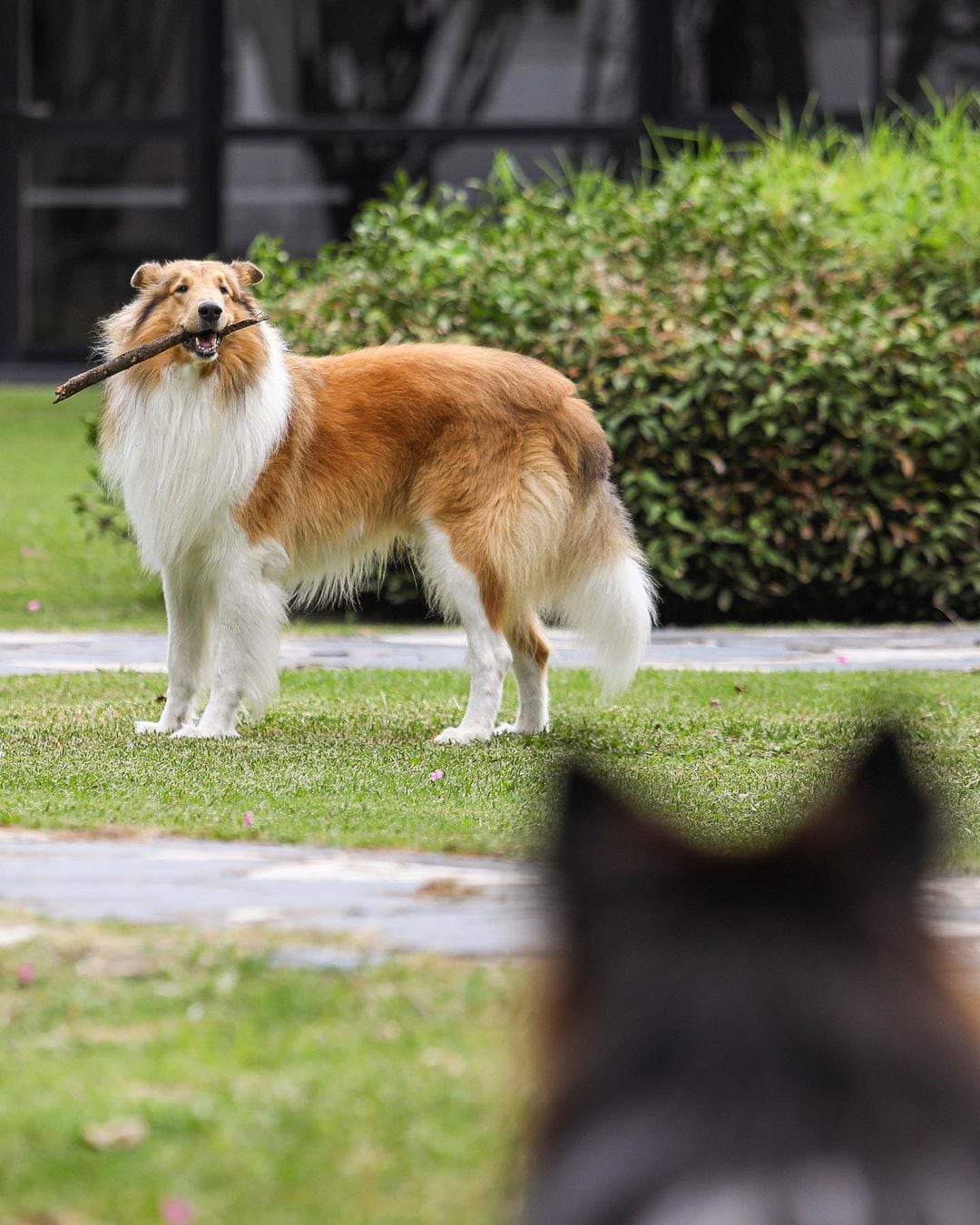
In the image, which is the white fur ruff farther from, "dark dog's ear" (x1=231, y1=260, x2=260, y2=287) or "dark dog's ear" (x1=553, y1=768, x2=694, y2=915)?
"dark dog's ear" (x1=553, y1=768, x2=694, y2=915)

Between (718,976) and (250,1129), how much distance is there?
1657mm

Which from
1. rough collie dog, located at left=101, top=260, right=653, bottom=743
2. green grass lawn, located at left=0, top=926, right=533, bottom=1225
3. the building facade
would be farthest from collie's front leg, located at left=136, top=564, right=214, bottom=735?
the building facade

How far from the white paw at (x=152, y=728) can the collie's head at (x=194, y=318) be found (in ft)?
3.83

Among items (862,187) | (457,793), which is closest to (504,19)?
(862,187)

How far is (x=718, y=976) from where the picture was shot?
3.54ft

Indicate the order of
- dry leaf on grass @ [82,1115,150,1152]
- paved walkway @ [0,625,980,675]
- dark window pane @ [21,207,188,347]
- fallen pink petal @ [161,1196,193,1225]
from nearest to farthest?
fallen pink petal @ [161,1196,193,1225] < dry leaf on grass @ [82,1115,150,1152] < paved walkway @ [0,625,980,675] < dark window pane @ [21,207,188,347]

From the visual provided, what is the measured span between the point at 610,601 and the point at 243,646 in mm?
1242

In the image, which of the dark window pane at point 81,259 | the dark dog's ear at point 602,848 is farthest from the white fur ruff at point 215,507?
the dark window pane at point 81,259

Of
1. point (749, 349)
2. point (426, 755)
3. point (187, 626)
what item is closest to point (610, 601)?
point (426, 755)

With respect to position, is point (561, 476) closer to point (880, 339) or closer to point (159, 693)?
point (159, 693)

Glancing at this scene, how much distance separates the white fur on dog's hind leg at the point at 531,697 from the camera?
6.67 metres

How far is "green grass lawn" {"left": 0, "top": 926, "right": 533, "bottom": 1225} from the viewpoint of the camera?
2428 mm

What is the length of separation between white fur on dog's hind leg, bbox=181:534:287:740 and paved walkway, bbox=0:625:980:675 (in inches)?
60.8

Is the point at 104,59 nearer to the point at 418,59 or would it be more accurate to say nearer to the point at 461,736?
the point at 418,59
